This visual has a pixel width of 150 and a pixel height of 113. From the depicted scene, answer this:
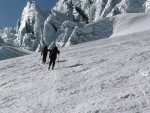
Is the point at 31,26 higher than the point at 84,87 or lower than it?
higher

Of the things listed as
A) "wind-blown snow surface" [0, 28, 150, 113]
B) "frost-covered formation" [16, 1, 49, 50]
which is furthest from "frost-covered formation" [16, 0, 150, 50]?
"wind-blown snow surface" [0, 28, 150, 113]

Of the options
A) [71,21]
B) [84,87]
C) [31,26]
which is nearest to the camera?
[84,87]

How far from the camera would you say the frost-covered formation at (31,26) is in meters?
158

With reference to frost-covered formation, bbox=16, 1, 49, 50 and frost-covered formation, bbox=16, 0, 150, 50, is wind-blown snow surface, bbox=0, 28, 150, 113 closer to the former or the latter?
frost-covered formation, bbox=16, 0, 150, 50

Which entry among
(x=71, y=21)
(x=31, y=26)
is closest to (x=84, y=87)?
(x=71, y=21)

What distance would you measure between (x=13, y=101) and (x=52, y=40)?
410 feet

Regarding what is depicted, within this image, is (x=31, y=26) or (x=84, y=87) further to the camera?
(x=31, y=26)

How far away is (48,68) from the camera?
25.7m

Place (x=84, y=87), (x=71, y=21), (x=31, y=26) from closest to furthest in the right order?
(x=84, y=87)
(x=71, y=21)
(x=31, y=26)

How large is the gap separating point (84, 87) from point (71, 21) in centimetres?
12037

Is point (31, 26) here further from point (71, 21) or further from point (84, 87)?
point (84, 87)

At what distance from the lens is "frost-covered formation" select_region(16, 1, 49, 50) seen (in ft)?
518

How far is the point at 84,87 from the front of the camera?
17891mm

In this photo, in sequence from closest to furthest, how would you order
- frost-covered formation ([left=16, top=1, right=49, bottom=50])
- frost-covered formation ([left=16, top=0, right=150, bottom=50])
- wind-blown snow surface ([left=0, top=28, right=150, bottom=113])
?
wind-blown snow surface ([left=0, top=28, right=150, bottom=113])
frost-covered formation ([left=16, top=0, right=150, bottom=50])
frost-covered formation ([left=16, top=1, right=49, bottom=50])
